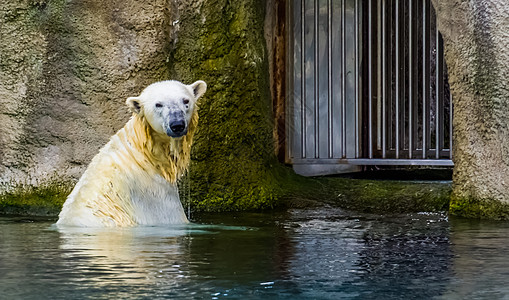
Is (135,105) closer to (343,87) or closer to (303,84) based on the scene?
(303,84)

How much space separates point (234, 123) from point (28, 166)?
1706 mm

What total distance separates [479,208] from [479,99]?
79cm

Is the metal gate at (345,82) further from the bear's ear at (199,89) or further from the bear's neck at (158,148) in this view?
the bear's neck at (158,148)

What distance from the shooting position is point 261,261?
4.24m

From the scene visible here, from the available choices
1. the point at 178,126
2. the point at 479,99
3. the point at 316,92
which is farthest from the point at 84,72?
the point at 479,99

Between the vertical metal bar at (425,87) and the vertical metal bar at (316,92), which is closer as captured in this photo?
the vertical metal bar at (425,87)

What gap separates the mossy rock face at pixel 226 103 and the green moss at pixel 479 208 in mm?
1566

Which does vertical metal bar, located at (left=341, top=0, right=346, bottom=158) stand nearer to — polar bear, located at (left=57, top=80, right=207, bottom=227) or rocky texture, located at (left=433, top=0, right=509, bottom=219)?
rocky texture, located at (left=433, top=0, right=509, bottom=219)

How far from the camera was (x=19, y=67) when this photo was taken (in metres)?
7.59

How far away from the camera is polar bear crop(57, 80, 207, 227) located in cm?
553

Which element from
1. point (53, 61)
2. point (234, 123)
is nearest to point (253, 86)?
point (234, 123)

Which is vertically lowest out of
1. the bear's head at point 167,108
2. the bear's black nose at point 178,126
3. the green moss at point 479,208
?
the green moss at point 479,208

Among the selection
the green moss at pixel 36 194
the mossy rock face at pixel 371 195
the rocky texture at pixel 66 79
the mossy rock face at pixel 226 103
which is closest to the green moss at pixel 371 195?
the mossy rock face at pixel 371 195

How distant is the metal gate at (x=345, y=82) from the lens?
9359mm
